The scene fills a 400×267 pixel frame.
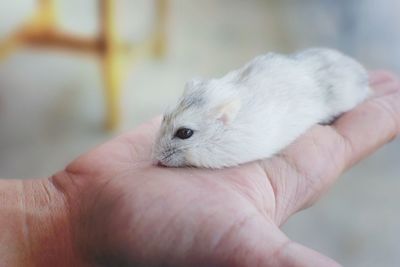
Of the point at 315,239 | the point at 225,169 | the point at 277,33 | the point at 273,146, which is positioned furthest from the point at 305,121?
the point at 277,33

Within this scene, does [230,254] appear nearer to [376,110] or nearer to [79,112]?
[376,110]

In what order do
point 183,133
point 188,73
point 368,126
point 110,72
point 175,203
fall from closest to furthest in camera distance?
point 175,203
point 183,133
point 368,126
point 110,72
point 188,73

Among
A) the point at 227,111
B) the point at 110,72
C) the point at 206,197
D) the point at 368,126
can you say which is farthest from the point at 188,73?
Answer: the point at 206,197

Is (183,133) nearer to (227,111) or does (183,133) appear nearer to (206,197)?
(227,111)

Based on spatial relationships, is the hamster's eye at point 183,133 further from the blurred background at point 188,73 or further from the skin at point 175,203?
the blurred background at point 188,73

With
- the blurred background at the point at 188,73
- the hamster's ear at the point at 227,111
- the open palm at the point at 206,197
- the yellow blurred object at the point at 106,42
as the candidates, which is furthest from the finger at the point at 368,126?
the yellow blurred object at the point at 106,42

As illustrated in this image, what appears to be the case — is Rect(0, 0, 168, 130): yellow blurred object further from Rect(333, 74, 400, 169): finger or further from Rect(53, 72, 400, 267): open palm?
Rect(333, 74, 400, 169): finger
